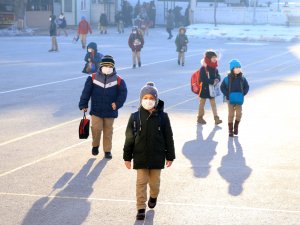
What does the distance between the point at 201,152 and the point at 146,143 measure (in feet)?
12.4

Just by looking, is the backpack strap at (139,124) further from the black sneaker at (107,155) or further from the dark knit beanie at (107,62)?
the black sneaker at (107,155)

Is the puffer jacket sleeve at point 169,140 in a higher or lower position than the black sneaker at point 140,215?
higher

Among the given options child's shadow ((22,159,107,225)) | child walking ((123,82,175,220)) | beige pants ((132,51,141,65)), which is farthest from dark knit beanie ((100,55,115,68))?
beige pants ((132,51,141,65))

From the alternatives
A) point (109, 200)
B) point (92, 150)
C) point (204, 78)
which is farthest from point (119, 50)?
point (109, 200)

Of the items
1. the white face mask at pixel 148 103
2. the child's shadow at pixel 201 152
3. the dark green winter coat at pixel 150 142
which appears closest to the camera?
the white face mask at pixel 148 103

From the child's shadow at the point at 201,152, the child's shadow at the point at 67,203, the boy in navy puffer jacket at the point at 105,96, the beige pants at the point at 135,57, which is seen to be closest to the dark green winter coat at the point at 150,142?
the child's shadow at the point at 67,203

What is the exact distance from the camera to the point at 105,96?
10.3m

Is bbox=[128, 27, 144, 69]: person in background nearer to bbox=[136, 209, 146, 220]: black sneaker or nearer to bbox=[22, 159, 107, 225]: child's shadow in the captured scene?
bbox=[22, 159, 107, 225]: child's shadow

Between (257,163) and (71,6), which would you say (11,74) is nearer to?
(257,163)

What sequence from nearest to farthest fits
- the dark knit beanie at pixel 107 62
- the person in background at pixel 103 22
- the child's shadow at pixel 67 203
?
1. the child's shadow at pixel 67 203
2. the dark knit beanie at pixel 107 62
3. the person in background at pixel 103 22

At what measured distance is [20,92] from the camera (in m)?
18.0

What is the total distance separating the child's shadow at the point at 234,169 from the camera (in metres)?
8.82

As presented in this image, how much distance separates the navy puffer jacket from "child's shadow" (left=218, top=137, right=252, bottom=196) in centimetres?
181

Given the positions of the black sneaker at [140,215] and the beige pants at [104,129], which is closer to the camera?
the black sneaker at [140,215]
